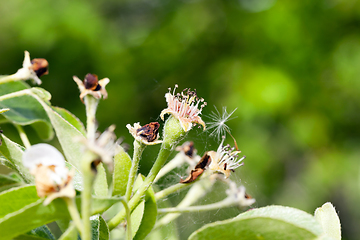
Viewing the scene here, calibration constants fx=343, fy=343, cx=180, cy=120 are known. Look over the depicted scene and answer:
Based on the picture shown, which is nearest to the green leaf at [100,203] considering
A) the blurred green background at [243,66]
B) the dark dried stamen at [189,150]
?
the dark dried stamen at [189,150]

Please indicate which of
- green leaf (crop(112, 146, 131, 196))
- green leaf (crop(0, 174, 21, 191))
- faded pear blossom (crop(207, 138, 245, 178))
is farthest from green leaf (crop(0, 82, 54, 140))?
faded pear blossom (crop(207, 138, 245, 178))

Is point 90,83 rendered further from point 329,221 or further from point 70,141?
point 329,221

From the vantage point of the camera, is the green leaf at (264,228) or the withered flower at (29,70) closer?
the green leaf at (264,228)

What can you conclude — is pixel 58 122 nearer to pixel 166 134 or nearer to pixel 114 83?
pixel 166 134

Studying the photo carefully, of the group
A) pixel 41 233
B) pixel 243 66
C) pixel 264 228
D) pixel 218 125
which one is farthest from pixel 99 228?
pixel 243 66

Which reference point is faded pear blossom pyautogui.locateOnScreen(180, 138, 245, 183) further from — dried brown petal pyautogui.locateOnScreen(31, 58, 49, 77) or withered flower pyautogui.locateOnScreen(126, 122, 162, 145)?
dried brown petal pyautogui.locateOnScreen(31, 58, 49, 77)

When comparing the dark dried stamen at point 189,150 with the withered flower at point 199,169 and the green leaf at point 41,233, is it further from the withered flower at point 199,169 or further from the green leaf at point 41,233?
the green leaf at point 41,233
